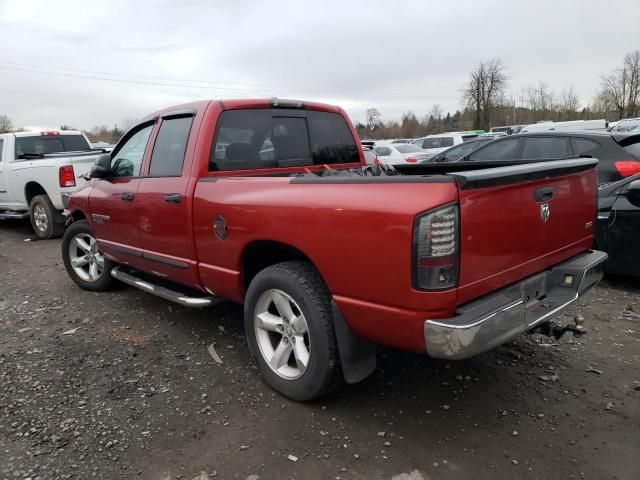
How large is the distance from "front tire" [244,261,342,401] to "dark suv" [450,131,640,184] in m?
3.48

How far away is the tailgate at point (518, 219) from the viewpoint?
236cm

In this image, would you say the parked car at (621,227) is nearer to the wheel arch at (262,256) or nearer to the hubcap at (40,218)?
the wheel arch at (262,256)

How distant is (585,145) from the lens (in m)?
6.47

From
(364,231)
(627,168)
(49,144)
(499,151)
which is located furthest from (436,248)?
(49,144)

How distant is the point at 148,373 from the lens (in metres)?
3.59

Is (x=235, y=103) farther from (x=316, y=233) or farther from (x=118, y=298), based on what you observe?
(x=118, y=298)

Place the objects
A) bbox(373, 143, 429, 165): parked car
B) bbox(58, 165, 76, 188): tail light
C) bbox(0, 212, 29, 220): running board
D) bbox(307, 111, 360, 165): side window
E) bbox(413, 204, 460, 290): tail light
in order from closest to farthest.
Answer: bbox(413, 204, 460, 290): tail light → bbox(307, 111, 360, 165): side window → bbox(58, 165, 76, 188): tail light → bbox(0, 212, 29, 220): running board → bbox(373, 143, 429, 165): parked car

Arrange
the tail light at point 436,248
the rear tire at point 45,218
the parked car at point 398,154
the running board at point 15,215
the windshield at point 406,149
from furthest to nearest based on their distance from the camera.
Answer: the windshield at point 406,149, the parked car at point 398,154, the running board at point 15,215, the rear tire at point 45,218, the tail light at point 436,248

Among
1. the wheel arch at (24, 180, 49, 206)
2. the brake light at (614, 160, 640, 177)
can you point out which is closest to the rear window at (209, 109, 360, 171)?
the brake light at (614, 160, 640, 177)

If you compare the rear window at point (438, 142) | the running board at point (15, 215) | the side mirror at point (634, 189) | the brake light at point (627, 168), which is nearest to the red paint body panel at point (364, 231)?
the side mirror at point (634, 189)

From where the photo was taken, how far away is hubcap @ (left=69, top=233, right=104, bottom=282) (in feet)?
17.5

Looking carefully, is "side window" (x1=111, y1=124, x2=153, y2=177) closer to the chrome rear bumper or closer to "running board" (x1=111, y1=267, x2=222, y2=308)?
"running board" (x1=111, y1=267, x2=222, y2=308)

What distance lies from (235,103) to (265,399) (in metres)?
2.17

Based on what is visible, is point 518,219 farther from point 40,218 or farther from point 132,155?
point 40,218
